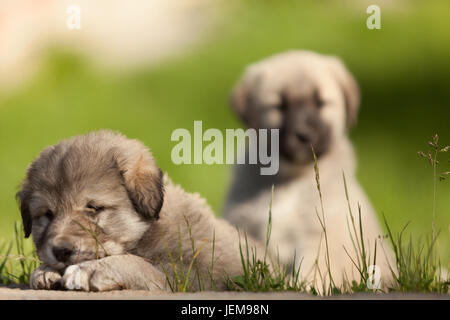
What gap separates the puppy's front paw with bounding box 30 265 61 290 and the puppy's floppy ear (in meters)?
3.49

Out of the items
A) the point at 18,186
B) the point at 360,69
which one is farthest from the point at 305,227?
the point at 360,69

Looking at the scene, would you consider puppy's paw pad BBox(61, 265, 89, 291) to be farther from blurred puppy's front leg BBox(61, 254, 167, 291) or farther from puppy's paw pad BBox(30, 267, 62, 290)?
puppy's paw pad BBox(30, 267, 62, 290)

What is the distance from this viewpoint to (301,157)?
20.4 feet

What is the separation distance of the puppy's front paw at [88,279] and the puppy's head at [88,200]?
81mm

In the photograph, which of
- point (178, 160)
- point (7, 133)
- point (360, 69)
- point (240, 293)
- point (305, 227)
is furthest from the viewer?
point (360, 69)

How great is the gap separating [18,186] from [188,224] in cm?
105

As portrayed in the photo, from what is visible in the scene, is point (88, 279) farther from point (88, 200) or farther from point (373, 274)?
point (373, 274)

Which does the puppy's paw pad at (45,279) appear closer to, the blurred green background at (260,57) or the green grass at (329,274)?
the green grass at (329,274)

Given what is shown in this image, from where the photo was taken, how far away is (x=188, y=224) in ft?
13.5

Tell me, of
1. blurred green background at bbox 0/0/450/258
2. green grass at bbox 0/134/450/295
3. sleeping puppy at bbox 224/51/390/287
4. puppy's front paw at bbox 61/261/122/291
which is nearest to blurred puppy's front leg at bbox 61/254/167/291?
puppy's front paw at bbox 61/261/122/291

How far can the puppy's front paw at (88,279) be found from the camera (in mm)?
3719

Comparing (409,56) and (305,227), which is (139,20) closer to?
(305,227)

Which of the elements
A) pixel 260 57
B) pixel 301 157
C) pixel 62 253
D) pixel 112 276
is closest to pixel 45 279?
pixel 62 253

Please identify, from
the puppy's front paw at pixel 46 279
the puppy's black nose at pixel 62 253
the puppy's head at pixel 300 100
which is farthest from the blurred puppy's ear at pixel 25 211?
the puppy's head at pixel 300 100
